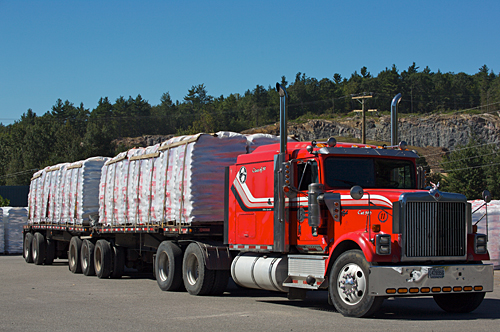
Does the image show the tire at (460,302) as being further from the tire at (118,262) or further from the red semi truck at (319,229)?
the tire at (118,262)

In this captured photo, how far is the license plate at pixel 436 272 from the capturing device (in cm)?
919

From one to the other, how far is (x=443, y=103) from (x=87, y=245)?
512 feet

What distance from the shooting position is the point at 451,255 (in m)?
9.59

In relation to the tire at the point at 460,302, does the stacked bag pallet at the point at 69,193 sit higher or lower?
higher

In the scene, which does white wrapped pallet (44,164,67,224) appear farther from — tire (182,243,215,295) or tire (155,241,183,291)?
tire (182,243,215,295)

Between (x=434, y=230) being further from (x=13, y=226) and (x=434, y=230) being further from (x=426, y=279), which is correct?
(x=13, y=226)

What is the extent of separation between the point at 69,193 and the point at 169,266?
9.54m

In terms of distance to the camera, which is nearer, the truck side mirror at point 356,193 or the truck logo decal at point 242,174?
the truck side mirror at point 356,193

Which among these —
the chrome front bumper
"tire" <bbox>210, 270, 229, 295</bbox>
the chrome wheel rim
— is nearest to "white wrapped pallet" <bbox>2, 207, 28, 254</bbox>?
"tire" <bbox>210, 270, 229, 295</bbox>

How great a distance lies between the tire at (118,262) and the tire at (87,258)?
4.16ft

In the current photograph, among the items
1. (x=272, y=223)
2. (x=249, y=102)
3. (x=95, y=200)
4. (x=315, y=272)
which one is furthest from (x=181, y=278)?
(x=249, y=102)

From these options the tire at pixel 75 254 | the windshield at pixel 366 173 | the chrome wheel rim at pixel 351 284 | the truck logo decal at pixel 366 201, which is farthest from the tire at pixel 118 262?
the chrome wheel rim at pixel 351 284

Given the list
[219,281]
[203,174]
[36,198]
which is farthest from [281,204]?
[36,198]

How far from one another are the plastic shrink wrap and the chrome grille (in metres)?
5.27
